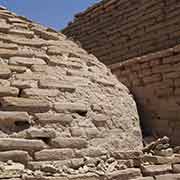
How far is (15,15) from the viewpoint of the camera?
4180 millimetres

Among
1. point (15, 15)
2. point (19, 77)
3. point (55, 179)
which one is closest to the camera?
point (55, 179)

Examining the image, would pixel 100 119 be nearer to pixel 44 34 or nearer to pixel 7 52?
pixel 7 52

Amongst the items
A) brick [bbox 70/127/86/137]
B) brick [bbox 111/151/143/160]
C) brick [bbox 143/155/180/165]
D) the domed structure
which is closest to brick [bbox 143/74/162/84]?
the domed structure

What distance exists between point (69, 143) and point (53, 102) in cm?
36

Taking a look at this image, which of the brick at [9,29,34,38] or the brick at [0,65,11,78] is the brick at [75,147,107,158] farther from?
the brick at [9,29,34,38]

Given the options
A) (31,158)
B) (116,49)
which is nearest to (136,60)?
(116,49)

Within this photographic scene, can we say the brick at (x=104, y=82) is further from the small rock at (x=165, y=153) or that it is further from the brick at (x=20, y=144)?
the brick at (x=20, y=144)

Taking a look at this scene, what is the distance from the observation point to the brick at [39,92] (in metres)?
3.26

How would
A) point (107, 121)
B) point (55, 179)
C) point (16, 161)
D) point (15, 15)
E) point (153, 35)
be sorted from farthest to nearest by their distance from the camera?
point (153, 35), point (15, 15), point (107, 121), point (16, 161), point (55, 179)

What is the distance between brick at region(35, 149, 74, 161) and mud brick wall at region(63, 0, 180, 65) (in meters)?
Result: 3.58

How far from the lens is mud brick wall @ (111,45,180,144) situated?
4.77m

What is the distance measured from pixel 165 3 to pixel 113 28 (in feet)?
4.18

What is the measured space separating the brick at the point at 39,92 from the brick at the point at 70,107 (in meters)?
0.11

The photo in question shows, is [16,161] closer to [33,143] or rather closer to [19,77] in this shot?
[33,143]
